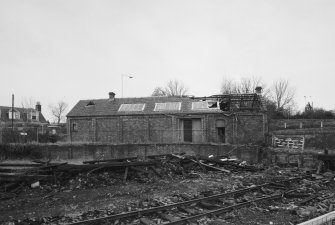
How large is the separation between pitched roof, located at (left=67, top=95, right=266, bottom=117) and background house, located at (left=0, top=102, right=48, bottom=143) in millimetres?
5274

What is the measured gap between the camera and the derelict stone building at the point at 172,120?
94.2 ft

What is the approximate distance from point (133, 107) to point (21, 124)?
88.5ft

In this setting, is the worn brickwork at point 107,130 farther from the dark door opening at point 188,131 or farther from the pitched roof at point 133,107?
the dark door opening at point 188,131

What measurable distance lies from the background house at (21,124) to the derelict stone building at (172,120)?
16.9ft

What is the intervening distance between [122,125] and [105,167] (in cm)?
1783

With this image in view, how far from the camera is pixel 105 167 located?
14.2 meters

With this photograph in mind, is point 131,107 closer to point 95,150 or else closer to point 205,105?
→ point 205,105

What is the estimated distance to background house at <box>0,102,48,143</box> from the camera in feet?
87.2

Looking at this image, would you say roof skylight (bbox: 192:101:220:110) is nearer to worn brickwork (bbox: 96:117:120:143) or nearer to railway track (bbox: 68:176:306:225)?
worn brickwork (bbox: 96:117:120:143)

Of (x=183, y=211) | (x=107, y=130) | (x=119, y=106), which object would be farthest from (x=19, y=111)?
(x=183, y=211)

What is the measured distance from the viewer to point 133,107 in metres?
33.1

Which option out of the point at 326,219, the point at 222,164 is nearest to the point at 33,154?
the point at 222,164

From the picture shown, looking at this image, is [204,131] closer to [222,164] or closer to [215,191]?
[222,164]

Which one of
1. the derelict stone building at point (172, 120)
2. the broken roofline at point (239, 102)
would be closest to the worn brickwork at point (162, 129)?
the derelict stone building at point (172, 120)
